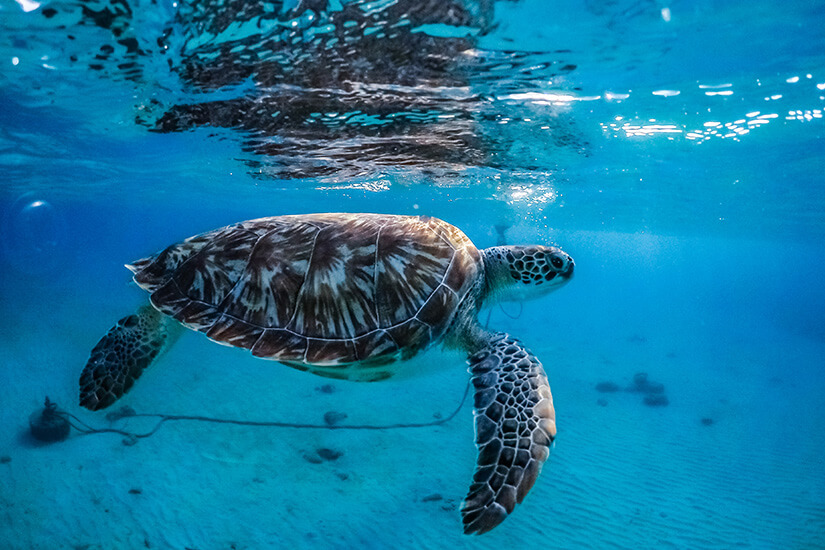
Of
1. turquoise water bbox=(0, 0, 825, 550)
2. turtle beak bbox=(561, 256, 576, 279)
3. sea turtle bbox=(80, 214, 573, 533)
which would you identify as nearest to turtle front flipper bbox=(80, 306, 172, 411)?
sea turtle bbox=(80, 214, 573, 533)

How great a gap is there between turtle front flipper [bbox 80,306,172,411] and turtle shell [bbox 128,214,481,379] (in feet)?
2.09

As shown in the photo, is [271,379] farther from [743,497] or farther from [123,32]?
[743,497]

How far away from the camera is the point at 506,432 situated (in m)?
3.14

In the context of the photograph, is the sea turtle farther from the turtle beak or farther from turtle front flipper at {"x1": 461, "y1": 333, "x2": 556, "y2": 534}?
the turtle beak

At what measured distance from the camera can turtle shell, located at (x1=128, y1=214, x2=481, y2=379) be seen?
3650mm

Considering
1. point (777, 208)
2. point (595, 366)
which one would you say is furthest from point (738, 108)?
point (777, 208)

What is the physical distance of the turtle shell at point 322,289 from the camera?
3.65 m

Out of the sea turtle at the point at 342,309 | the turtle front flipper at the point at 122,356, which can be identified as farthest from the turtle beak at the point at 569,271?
the turtle front flipper at the point at 122,356

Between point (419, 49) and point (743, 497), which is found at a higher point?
point (419, 49)

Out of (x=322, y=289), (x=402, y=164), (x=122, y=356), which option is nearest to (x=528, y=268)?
(x=322, y=289)

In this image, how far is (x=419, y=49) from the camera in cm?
591

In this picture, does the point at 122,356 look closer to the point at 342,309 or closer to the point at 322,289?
the point at 322,289

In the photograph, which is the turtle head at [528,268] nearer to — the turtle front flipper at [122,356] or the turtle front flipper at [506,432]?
the turtle front flipper at [506,432]

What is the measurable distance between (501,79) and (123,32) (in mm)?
5535
